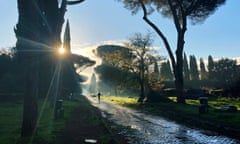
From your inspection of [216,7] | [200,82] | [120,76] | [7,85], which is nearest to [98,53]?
[120,76]

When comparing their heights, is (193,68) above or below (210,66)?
below

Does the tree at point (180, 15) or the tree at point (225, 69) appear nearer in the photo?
the tree at point (180, 15)

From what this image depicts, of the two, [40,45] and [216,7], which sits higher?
[216,7]

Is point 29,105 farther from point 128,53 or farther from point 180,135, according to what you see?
point 128,53

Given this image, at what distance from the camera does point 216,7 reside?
30.4 meters

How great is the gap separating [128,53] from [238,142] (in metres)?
37.7

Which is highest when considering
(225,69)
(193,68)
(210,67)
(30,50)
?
(193,68)

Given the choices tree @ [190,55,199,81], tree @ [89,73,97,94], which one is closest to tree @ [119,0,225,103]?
tree @ [190,55,199,81]

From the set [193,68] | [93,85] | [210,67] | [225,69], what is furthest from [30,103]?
[93,85]

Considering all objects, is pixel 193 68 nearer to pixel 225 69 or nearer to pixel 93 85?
pixel 225 69

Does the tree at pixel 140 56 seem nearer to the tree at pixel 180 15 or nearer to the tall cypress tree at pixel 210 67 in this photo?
the tree at pixel 180 15

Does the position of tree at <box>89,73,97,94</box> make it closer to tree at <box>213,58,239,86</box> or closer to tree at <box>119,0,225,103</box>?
tree at <box>213,58,239,86</box>

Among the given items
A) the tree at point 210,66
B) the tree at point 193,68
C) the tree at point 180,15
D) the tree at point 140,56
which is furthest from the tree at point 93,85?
the tree at point 180,15

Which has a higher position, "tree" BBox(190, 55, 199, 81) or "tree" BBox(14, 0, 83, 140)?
"tree" BBox(190, 55, 199, 81)
